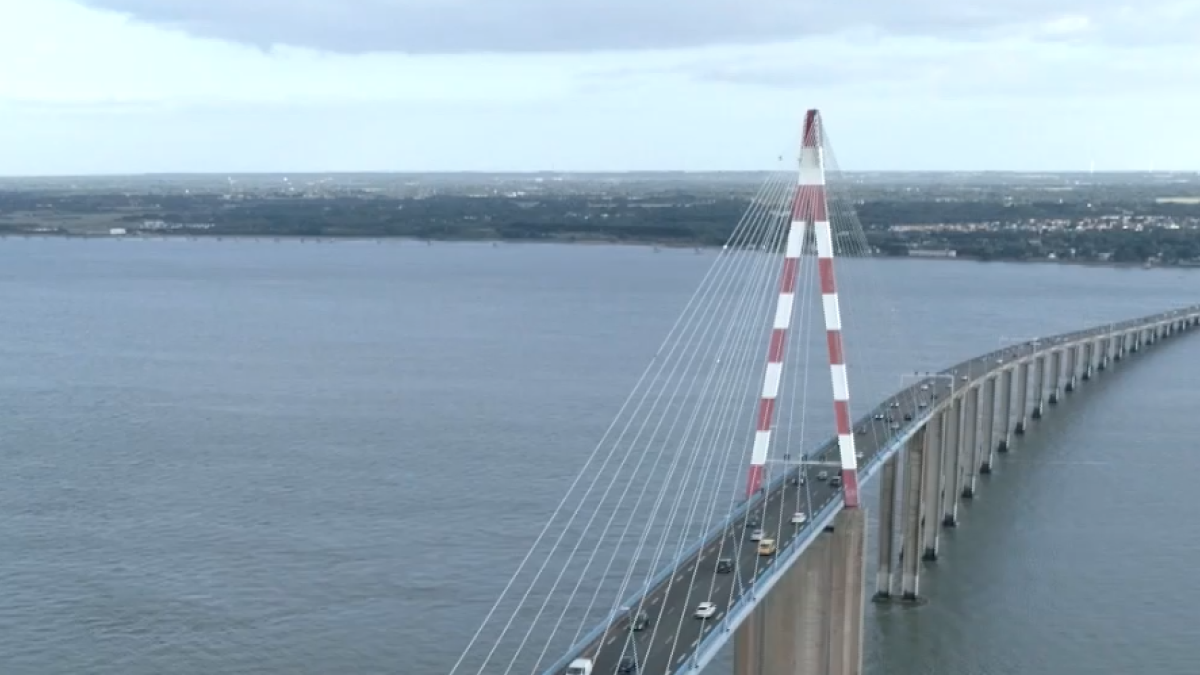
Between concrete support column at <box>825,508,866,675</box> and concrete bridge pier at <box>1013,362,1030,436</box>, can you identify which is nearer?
concrete support column at <box>825,508,866,675</box>

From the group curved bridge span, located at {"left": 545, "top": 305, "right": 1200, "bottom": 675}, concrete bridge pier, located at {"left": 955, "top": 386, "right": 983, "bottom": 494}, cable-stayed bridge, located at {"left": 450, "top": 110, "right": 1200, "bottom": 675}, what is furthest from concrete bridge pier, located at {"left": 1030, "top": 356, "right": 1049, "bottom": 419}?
curved bridge span, located at {"left": 545, "top": 305, "right": 1200, "bottom": 675}

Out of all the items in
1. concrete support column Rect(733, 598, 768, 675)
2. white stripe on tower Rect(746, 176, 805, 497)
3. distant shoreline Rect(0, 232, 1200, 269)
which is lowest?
distant shoreline Rect(0, 232, 1200, 269)

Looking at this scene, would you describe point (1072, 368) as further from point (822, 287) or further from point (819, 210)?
point (819, 210)

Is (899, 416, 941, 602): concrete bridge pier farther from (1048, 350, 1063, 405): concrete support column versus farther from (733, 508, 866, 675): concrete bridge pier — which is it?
(1048, 350, 1063, 405): concrete support column

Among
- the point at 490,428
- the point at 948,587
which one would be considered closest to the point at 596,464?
the point at 490,428

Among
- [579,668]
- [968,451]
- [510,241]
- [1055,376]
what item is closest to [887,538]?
[968,451]

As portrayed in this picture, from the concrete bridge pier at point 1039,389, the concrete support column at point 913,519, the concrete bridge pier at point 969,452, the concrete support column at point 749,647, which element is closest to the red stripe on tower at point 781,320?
the concrete support column at point 749,647
